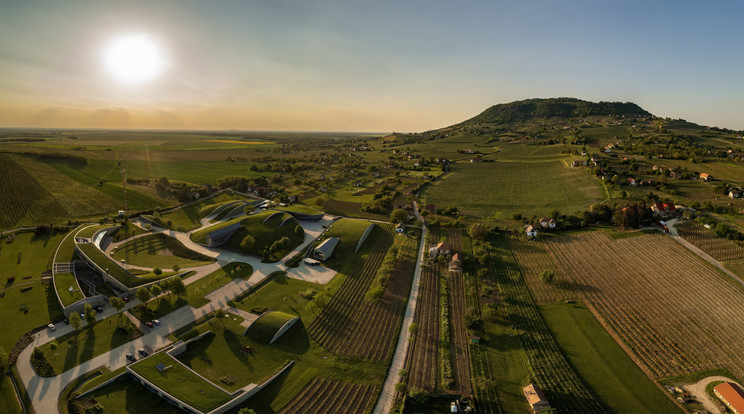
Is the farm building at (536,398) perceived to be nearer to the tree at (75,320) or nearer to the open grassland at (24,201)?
the tree at (75,320)

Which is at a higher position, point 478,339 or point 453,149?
point 453,149

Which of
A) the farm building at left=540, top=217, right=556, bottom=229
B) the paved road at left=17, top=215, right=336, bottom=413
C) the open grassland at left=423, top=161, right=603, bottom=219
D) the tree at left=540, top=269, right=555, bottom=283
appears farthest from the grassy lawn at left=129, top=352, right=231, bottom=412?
the open grassland at left=423, top=161, right=603, bottom=219

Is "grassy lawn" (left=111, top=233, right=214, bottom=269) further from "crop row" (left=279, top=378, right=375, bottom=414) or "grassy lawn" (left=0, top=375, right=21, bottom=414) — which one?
"crop row" (left=279, top=378, right=375, bottom=414)

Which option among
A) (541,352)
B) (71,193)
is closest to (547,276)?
(541,352)

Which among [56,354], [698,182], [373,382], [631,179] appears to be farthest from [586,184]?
[56,354]

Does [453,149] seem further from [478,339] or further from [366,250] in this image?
[478,339]

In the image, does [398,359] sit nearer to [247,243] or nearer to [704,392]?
[704,392]
